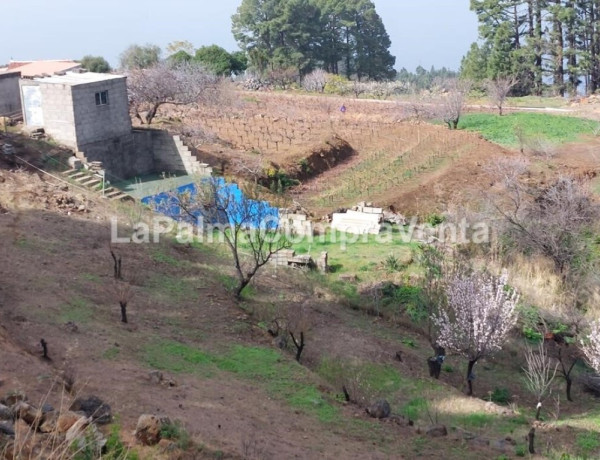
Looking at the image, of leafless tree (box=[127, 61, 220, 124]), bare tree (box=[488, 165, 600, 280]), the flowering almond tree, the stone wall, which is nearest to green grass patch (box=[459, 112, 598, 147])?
bare tree (box=[488, 165, 600, 280])

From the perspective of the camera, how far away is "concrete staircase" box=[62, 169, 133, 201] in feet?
78.6

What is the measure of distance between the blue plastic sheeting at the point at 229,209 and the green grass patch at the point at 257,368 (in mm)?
4709

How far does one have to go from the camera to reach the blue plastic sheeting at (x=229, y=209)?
1939cm

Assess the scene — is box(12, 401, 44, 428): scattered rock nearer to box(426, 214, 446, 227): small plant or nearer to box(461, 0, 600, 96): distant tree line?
box(426, 214, 446, 227): small plant

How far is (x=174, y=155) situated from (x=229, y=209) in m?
10.0

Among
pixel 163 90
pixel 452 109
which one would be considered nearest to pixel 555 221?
pixel 452 109

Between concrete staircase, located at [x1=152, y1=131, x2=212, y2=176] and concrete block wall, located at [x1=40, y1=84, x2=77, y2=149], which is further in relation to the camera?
concrete staircase, located at [x1=152, y1=131, x2=212, y2=176]

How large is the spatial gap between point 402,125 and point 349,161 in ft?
19.2

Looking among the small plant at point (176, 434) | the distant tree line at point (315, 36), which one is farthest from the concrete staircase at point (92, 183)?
the distant tree line at point (315, 36)

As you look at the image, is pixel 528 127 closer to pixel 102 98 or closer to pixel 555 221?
pixel 555 221

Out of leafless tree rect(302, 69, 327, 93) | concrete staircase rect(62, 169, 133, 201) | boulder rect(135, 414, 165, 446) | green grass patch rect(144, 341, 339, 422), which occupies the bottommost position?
green grass patch rect(144, 341, 339, 422)

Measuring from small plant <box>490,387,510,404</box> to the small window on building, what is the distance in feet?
56.1

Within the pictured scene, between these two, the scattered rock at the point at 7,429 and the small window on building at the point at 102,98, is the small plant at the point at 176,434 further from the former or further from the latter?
the small window on building at the point at 102,98

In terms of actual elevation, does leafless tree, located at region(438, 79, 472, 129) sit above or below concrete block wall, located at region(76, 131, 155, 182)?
above
